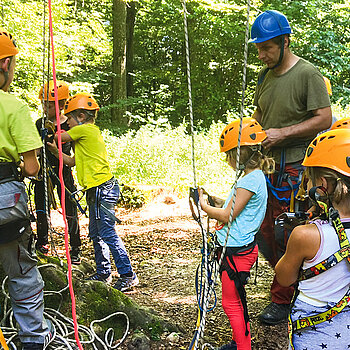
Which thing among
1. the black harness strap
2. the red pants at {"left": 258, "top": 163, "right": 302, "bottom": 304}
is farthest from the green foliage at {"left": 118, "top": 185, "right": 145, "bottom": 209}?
the black harness strap

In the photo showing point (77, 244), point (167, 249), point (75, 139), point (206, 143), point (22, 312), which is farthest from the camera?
point (206, 143)

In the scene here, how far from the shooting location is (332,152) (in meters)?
1.78

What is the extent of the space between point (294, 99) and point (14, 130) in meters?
1.94

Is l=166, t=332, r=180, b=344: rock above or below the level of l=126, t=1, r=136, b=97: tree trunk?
below

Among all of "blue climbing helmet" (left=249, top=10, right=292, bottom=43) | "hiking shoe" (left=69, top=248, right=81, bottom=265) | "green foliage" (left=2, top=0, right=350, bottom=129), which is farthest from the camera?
"green foliage" (left=2, top=0, right=350, bottom=129)

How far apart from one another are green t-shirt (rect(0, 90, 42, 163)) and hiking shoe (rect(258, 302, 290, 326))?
7.05 ft

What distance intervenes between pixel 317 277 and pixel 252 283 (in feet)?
8.12

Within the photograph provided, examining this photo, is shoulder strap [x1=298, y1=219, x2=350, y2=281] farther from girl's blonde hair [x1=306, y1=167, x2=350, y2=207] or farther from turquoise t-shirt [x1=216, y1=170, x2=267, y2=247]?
turquoise t-shirt [x1=216, y1=170, x2=267, y2=247]

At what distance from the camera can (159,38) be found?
17984 millimetres

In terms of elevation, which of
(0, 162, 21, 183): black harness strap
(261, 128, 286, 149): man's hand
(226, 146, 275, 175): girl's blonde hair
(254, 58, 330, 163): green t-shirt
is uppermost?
(254, 58, 330, 163): green t-shirt

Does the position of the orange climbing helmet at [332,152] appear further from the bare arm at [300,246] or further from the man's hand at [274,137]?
the man's hand at [274,137]

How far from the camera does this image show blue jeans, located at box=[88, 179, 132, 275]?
389 centimetres

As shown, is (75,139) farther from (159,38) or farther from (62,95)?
(159,38)

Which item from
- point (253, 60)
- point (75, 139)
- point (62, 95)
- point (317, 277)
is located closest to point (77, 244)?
point (75, 139)
